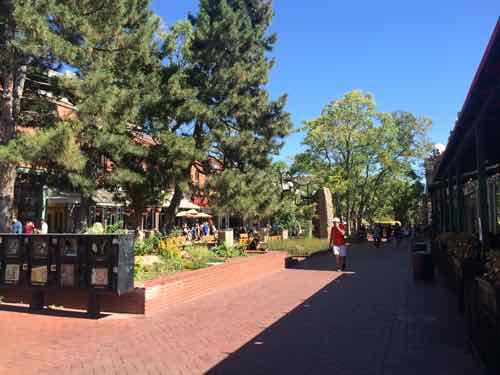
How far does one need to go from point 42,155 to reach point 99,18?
4.86 m

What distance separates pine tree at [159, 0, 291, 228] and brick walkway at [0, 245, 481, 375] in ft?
34.8

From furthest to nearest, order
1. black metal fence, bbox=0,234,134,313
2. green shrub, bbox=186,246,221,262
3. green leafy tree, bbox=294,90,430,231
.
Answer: green leafy tree, bbox=294,90,430,231, green shrub, bbox=186,246,221,262, black metal fence, bbox=0,234,134,313

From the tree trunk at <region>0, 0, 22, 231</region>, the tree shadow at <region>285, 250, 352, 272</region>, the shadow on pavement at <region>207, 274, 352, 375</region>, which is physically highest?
the tree trunk at <region>0, 0, 22, 231</region>

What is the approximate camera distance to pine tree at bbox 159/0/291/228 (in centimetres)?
1906

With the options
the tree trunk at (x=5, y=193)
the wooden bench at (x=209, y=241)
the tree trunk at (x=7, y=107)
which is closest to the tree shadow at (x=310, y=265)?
the wooden bench at (x=209, y=241)

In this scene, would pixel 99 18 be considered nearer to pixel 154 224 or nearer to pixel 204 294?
pixel 204 294

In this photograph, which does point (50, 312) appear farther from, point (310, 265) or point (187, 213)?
point (187, 213)

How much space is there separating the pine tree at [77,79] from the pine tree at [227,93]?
2.81 m

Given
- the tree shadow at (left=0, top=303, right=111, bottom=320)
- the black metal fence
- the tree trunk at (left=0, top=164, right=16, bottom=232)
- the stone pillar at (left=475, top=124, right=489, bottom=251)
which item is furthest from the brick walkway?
the tree trunk at (left=0, top=164, right=16, bottom=232)

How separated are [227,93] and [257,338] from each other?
15425 millimetres

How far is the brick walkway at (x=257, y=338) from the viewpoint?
16.4 ft

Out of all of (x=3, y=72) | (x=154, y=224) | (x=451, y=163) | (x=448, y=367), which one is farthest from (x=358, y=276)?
(x=154, y=224)

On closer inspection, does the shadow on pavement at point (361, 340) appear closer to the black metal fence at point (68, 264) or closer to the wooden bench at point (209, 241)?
the black metal fence at point (68, 264)

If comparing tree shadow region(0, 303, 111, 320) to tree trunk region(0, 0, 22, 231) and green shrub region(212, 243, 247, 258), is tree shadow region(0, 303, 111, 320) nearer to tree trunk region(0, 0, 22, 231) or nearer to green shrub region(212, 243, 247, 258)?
tree trunk region(0, 0, 22, 231)
